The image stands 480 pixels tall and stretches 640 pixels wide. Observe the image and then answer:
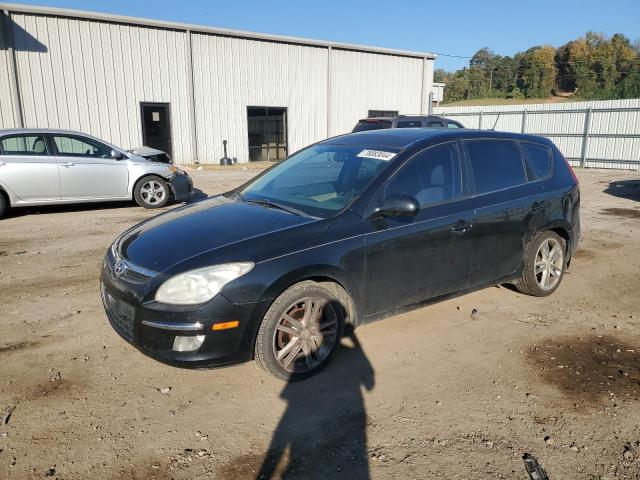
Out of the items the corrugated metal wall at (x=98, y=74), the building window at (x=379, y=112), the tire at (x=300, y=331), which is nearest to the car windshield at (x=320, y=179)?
the tire at (x=300, y=331)

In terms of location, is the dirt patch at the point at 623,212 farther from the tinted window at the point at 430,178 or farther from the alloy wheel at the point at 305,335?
the alloy wheel at the point at 305,335

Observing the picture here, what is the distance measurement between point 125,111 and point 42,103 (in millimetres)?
2595

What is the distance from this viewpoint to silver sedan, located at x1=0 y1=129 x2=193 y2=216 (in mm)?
8781

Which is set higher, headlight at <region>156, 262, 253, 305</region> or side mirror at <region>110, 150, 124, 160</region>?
side mirror at <region>110, 150, 124, 160</region>

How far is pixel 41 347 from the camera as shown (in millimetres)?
3959

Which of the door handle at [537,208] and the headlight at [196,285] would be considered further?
the door handle at [537,208]

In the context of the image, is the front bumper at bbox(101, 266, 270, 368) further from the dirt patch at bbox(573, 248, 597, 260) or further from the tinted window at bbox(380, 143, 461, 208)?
the dirt patch at bbox(573, 248, 597, 260)

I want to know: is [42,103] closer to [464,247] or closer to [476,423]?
[464,247]

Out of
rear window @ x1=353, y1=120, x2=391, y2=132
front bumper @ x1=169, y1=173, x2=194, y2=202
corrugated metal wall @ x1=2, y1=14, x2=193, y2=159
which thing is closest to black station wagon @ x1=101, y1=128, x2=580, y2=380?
front bumper @ x1=169, y1=173, x2=194, y2=202

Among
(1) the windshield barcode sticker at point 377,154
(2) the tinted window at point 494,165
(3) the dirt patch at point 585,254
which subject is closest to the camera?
(1) the windshield barcode sticker at point 377,154

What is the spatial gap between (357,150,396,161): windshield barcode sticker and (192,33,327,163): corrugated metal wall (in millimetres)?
16607

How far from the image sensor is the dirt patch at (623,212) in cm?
975

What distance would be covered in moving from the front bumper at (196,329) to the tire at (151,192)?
7.25m

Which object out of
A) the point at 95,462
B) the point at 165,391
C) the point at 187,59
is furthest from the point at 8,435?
the point at 187,59
